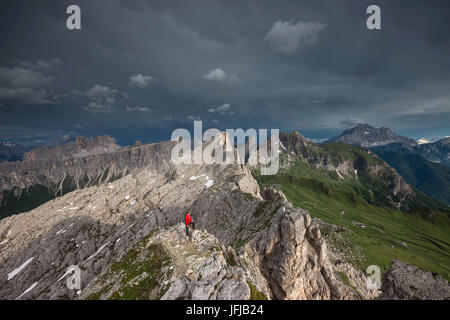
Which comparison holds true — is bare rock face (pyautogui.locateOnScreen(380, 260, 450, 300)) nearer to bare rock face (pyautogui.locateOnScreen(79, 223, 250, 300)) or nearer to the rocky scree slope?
the rocky scree slope

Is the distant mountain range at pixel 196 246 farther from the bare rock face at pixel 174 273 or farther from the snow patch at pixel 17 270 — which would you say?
the snow patch at pixel 17 270

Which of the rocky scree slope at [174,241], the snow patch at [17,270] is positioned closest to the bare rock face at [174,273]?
the rocky scree slope at [174,241]

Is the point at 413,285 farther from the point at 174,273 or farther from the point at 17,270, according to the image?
the point at 17,270

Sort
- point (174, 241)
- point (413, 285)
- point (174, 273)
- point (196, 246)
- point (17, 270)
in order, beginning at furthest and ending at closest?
1. point (17, 270)
2. point (174, 241)
3. point (413, 285)
4. point (196, 246)
5. point (174, 273)

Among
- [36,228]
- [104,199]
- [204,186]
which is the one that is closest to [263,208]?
[204,186]

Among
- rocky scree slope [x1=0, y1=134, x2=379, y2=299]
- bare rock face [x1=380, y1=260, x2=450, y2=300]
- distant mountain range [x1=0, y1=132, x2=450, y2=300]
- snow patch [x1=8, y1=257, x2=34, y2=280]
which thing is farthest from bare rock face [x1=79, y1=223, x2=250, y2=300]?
snow patch [x1=8, y1=257, x2=34, y2=280]

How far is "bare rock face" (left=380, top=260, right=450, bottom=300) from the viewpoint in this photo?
28109mm

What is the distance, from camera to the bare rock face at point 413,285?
28.1m

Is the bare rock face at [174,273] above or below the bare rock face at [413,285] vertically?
above

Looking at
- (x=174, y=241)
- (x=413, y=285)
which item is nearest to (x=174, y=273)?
(x=174, y=241)

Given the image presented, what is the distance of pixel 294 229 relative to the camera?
44.1 meters

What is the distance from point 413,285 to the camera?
3084 cm

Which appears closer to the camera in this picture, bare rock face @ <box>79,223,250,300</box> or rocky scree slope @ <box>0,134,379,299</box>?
bare rock face @ <box>79,223,250,300</box>
